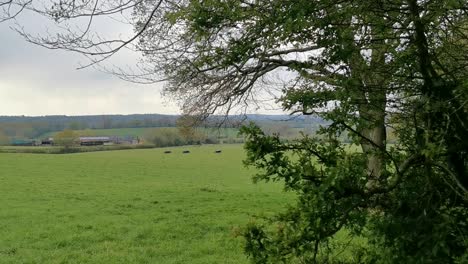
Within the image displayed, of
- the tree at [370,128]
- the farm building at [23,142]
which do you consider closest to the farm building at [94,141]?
the farm building at [23,142]

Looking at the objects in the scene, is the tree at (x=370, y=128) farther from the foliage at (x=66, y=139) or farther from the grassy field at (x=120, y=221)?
the foliage at (x=66, y=139)

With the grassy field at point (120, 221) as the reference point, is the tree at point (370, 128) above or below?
above

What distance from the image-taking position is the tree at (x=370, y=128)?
2.85 metres

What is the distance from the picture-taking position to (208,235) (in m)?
12.2

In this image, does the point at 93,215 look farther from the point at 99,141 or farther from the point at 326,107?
the point at 99,141

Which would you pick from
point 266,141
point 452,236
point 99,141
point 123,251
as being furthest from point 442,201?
point 99,141

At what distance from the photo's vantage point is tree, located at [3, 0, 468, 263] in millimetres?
2848

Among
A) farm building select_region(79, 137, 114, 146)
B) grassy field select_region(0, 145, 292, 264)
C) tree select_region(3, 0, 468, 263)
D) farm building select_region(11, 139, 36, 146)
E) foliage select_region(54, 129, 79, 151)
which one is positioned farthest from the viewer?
farm building select_region(79, 137, 114, 146)

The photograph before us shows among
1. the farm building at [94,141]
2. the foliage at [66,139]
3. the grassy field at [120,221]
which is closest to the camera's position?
the grassy field at [120,221]

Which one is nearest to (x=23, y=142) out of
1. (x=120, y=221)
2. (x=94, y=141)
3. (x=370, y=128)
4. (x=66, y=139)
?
(x=66, y=139)

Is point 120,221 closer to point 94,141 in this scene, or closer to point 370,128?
point 370,128

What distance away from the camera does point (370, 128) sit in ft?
10.7

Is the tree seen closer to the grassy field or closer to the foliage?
the grassy field

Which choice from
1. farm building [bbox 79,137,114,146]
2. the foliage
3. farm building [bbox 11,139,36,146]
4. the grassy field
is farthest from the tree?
farm building [bbox 11,139,36,146]
